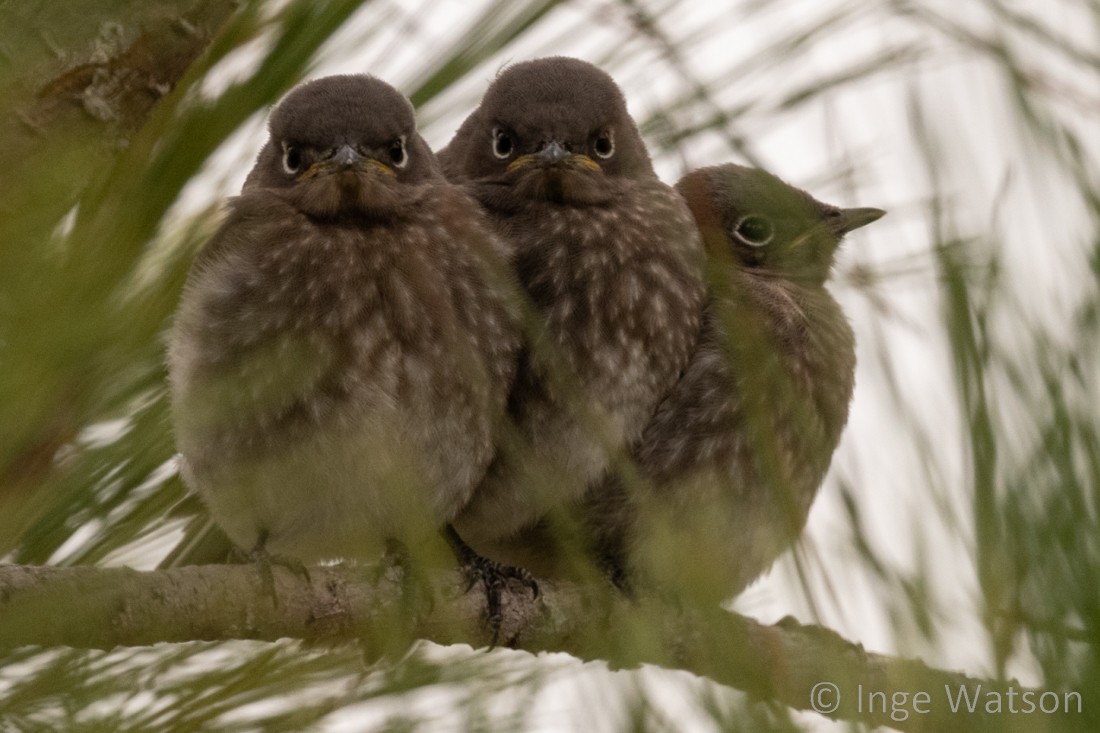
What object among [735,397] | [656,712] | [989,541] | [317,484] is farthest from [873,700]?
[735,397]

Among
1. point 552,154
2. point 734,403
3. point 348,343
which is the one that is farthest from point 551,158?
point 348,343

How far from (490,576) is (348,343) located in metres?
0.67

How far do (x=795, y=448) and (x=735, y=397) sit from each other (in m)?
0.38

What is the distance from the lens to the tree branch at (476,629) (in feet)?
5.27

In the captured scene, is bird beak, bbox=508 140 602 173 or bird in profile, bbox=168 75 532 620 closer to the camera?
bird in profile, bbox=168 75 532 620

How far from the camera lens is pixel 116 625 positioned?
219 centimetres

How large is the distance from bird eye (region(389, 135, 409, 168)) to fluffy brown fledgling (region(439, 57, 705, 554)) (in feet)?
1.14

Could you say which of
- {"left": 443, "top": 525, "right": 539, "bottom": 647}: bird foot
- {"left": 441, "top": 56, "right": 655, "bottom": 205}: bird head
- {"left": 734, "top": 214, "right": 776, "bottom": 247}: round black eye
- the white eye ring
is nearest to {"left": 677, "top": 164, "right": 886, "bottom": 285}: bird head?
{"left": 734, "top": 214, "right": 776, "bottom": 247}: round black eye

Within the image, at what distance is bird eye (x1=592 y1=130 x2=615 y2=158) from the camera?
4375 millimetres

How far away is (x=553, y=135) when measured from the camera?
4.23 metres

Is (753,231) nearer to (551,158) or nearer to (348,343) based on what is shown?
(551,158)

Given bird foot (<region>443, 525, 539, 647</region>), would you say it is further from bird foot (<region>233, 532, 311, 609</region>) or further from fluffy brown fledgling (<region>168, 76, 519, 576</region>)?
bird foot (<region>233, 532, 311, 609</region>)

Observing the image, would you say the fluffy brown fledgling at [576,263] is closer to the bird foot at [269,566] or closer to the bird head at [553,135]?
the bird head at [553,135]

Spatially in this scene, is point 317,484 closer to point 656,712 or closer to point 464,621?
point 464,621
